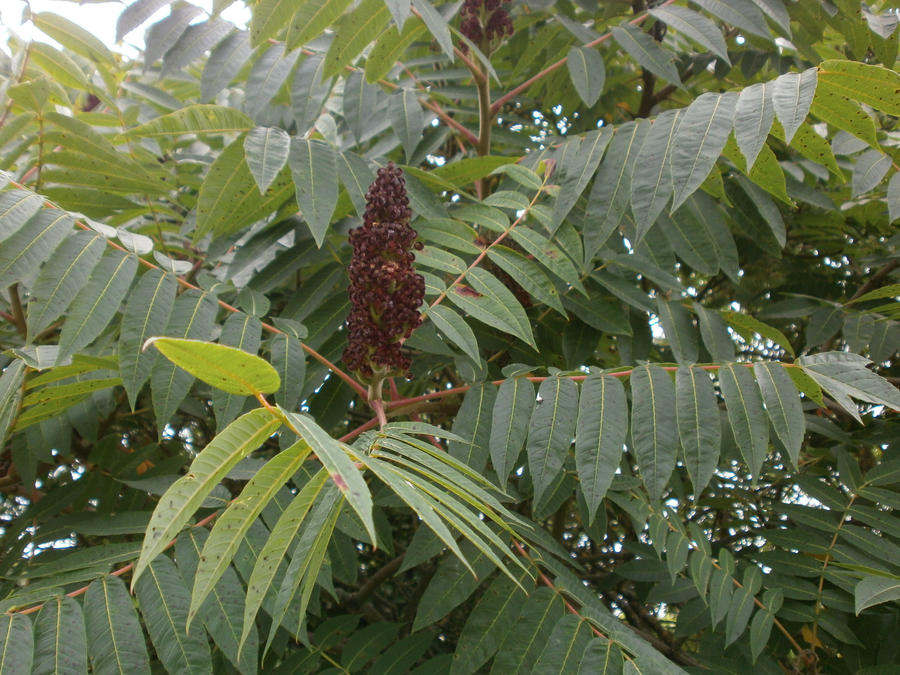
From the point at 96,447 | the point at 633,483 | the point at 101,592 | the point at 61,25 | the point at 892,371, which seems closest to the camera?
the point at 101,592

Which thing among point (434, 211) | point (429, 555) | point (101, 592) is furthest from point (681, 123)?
point (101, 592)

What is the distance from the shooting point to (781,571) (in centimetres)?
214

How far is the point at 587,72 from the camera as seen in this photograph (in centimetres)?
255

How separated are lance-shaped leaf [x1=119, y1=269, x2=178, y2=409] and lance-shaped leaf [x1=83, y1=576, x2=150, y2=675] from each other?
16.0 inches

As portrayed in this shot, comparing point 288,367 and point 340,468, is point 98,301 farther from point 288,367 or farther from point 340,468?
point 340,468

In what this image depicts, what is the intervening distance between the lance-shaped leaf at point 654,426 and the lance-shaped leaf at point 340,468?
910 mm

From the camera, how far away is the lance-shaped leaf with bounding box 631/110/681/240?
1.92m

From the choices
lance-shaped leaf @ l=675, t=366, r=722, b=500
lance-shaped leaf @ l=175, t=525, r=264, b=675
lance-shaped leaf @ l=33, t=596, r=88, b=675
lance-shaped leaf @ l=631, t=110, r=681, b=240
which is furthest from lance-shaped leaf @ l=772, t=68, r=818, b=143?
lance-shaped leaf @ l=33, t=596, r=88, b=675

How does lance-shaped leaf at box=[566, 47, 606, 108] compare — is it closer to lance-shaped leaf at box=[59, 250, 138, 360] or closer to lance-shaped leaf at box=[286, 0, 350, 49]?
lance-shaped leaf at box=[286, 0, 350, 49]

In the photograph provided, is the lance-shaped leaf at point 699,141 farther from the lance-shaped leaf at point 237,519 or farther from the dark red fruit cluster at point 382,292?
the lance-shaped leaf at point 237,519

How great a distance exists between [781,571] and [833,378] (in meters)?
0.63

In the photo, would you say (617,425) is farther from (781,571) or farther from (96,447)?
(96,447)

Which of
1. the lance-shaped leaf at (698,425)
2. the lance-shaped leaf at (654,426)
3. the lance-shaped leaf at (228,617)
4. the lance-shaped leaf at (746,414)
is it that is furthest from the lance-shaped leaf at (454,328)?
the lance-shaped leaf at (228,617)

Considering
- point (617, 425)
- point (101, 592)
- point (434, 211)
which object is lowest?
point (101, 592)
